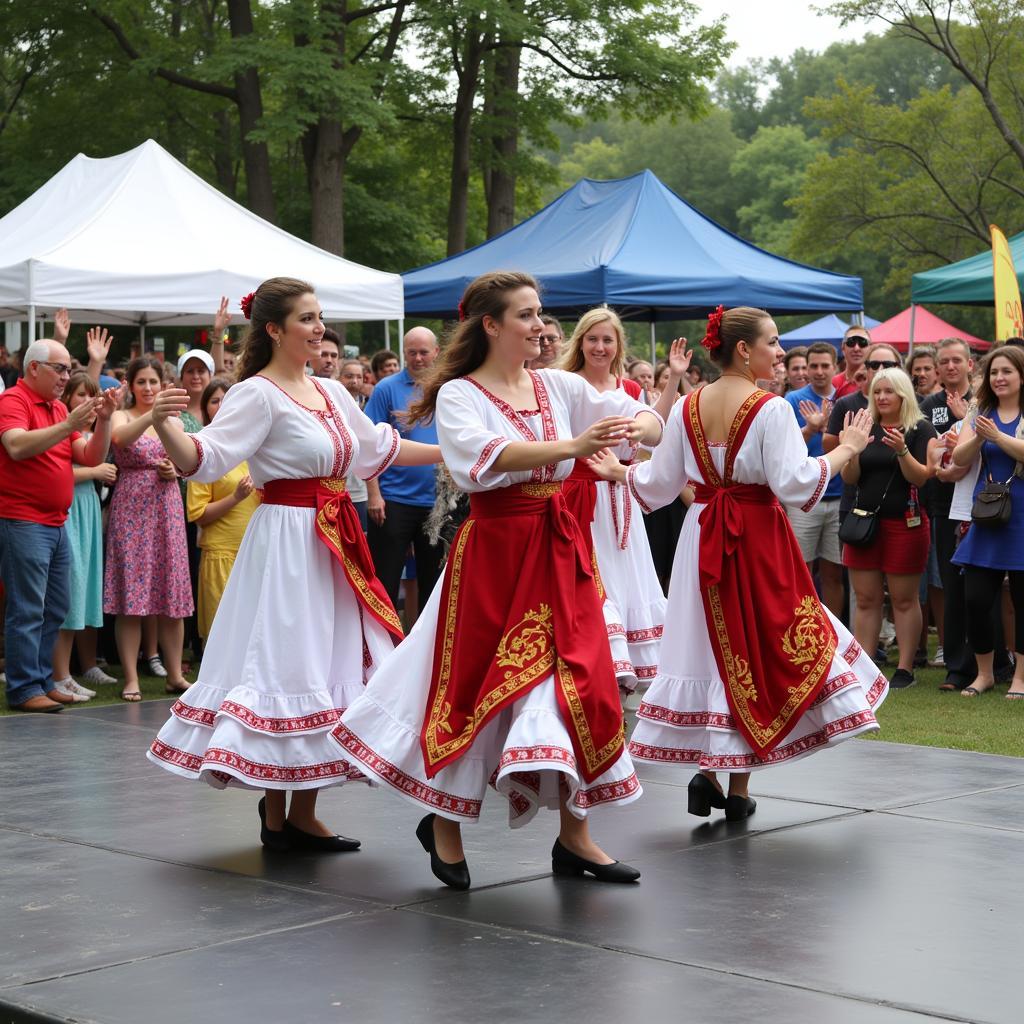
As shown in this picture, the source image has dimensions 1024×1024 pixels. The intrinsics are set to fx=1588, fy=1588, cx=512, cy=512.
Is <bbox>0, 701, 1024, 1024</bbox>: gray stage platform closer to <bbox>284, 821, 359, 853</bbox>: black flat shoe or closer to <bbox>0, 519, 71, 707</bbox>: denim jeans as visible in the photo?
<bbox>284, 821, 359, 853</bbox>: black flat shoe

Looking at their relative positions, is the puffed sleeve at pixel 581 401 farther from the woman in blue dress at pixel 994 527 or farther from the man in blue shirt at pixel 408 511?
the man in blue shirt at pixel 408 511

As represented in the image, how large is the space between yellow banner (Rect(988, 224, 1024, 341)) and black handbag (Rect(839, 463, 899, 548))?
328 cm

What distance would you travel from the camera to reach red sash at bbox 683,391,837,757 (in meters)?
5.60

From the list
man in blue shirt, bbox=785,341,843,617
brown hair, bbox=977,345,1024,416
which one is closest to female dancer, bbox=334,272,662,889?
brown hair, bbox=977,345,1024,416

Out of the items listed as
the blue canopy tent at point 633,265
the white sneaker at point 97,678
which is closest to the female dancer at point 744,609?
the white sneaker at point 97,678

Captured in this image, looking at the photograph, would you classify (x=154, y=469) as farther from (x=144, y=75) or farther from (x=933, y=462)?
(x=144, y=75)

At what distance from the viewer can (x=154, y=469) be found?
9.35 meters

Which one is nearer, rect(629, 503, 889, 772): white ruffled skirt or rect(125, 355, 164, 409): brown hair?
rect(629, 503, 889, 772): white ruffled skirt

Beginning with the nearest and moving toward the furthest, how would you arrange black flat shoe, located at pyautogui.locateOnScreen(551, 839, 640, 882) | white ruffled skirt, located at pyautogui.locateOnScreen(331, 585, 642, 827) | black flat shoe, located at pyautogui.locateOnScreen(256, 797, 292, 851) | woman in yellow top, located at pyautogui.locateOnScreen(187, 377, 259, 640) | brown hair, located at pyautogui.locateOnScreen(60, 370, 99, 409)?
white ruffled skirt, located at pyautogui.locateOnScreen(331, 585, 642, 827) < black flat shoe, located at pyautogui.locateOnScreen(551, 839, 640, 882) < black flat shoe, located at pyautogui.locateOnScreen(256, 797, 292, 851) < brown hair, located at pyautogui.locateOnScreen(60, 370, 99, 409) < woman in yellow top, located at pyautogui.locateOnScreen(187, 377, 259, 640)

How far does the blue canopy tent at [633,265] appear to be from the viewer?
1381 cm

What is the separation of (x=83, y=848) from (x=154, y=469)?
4.26m

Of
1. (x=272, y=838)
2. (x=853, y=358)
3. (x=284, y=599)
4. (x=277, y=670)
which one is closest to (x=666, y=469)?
(x=284, y=599)

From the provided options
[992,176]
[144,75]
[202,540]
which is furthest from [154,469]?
[992,176]

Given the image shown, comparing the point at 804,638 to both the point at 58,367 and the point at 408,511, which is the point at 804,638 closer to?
the point at 408,511
